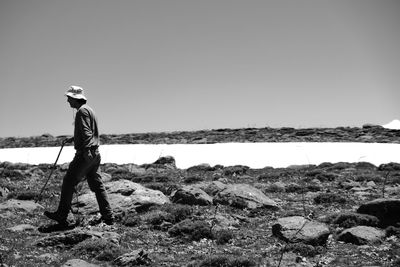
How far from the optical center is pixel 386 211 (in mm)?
10984

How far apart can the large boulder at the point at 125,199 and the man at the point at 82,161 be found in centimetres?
154

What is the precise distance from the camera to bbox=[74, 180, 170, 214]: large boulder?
39.9 ft

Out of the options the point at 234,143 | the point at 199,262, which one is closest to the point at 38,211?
the point at 199,262

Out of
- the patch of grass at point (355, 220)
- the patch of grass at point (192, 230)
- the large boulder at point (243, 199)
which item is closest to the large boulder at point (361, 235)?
the patch of grass at point (355, 220)

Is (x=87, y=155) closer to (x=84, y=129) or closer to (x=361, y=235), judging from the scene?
(x=84, y=129)

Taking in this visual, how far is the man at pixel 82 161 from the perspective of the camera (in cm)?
1021

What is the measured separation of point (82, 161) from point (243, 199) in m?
5.27

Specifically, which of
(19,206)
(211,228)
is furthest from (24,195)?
(211,228)

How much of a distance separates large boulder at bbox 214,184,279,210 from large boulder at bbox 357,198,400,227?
2937 mm

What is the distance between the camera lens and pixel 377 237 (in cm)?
975

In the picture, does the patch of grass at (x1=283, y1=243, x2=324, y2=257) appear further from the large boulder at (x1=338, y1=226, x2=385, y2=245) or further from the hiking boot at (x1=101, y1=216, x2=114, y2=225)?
the hiking boot at (x1=101, y1=216, x2=114, y2=225)

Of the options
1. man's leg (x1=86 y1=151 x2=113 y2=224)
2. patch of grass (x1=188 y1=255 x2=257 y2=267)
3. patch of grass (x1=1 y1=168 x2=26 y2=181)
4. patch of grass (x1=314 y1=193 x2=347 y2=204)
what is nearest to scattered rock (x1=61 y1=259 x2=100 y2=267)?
patch of grass (x1=188 y1=255 x2=257 y2=267)

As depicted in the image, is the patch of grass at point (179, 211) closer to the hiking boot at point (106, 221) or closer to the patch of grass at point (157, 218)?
the patch of grass at point (157, 218)

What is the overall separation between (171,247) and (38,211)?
474 centimetres
